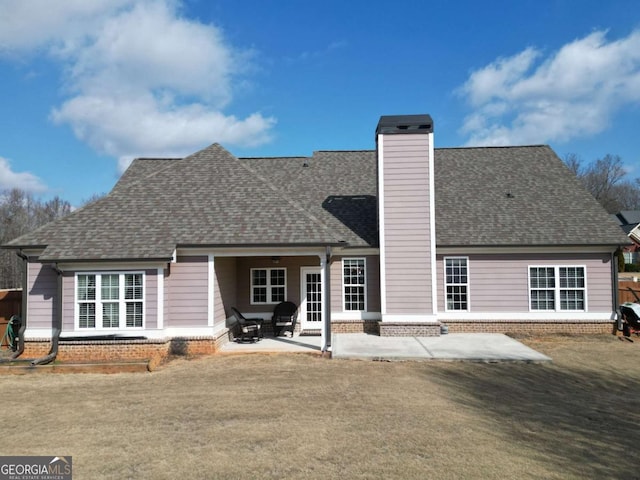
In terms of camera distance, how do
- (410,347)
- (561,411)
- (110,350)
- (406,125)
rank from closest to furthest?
1. (561,411)
2. (110,350)
3. (410,347)
4. (406,125)

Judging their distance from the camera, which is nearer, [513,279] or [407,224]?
[407,224]

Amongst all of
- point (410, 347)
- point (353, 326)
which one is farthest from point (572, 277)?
point (353, 326)

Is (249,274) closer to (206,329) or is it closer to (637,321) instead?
(206,329)

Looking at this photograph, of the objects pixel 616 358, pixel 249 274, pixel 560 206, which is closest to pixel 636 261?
pixel 560 206

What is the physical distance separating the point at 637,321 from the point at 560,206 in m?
4.34

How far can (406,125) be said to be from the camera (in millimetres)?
Result: 12828

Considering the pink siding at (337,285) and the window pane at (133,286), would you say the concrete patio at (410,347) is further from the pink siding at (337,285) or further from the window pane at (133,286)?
the window pane at (133,286)

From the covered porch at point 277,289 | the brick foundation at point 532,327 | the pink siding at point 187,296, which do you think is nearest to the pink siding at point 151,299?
the pink siding at point 187,296

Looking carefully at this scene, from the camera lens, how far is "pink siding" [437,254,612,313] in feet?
→ 43.1

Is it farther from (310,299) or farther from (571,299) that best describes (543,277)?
(310,299)

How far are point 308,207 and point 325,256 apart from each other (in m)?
4.46

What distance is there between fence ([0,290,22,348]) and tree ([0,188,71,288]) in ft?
67.3

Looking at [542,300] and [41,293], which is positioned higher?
[41,293]

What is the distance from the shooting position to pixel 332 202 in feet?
50.5
